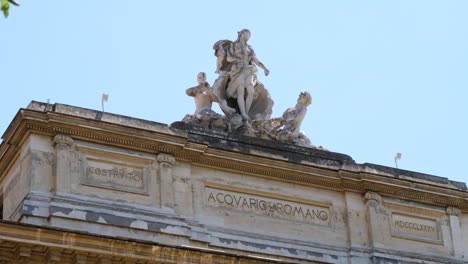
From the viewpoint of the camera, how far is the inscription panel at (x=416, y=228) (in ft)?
62.0

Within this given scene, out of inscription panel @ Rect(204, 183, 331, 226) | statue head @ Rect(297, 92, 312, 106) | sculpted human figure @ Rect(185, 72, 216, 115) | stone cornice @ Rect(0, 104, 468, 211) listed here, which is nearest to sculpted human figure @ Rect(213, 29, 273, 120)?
sculpted human figure @ Rect(185, 72, 216, 115)

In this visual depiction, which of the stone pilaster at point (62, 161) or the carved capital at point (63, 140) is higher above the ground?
the carved capital at point (63, 140)

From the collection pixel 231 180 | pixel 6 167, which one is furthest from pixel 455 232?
pixel 6 167

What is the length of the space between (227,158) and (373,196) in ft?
10.5

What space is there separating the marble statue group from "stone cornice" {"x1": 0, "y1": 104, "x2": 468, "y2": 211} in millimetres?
637

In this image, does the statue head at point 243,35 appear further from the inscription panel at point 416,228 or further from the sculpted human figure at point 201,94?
the inscription panel at point 416,228

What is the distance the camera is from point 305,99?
20.0 metres

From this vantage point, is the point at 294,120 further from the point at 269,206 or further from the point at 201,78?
the point at 269,206

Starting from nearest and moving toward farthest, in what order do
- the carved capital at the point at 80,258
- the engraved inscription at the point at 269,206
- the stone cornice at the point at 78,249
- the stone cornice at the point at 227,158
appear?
the stone cornice at the point at 78,249, the carved capital at the point at 80,258, the stone cornice at the point at 227,158, the engraved inscription at the point at 269,206

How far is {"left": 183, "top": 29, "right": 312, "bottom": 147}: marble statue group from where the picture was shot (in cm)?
1870

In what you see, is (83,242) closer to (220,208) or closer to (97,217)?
(97,217)

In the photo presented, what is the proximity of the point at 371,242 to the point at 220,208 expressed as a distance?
3.16m

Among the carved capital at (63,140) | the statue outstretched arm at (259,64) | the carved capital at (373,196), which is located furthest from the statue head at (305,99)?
the carved capital at (63,140)

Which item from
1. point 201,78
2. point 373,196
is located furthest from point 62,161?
point 373,196
